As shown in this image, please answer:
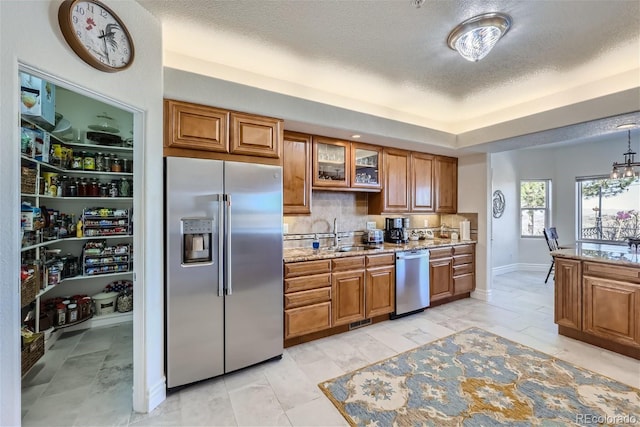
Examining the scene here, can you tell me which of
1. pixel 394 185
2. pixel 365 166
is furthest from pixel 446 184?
pixel 365 166

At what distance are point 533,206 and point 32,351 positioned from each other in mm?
8438

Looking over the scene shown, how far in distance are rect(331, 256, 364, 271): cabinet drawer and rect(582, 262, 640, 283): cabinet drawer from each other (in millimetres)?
2361

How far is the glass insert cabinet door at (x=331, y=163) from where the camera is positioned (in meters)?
3.27

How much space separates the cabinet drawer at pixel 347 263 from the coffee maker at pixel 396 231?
1.09 meters

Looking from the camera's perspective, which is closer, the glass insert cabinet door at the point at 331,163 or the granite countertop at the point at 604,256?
the granite countertop at the point at 604,256

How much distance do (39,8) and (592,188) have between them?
27.4 feet

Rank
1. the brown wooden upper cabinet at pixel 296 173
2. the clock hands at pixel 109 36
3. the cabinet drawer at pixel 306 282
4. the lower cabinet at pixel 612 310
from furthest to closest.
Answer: the brown wooden upper cabinet at pixel 296 173
the cabinet drawer at pixel 306 282
the lower cabinet at pixel 612 310
the clock hands at pixel 109 36

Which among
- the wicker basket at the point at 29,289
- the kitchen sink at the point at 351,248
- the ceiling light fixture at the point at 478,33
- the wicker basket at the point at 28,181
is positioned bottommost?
the wicker basket at the point at 29,289

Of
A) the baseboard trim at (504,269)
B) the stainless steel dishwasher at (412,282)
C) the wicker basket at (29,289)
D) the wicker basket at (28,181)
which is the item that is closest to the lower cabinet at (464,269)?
the stainless steel dishwasher at (412,282)

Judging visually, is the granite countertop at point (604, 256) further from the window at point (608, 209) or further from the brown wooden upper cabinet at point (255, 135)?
the brown wooden upper cabinet at point (255, 135)

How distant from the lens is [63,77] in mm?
1478

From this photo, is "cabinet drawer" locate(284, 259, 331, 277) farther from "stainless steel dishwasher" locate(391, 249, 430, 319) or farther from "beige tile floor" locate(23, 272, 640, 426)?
"stainless steel dishwasher" locate(391, 249, 430, 319)

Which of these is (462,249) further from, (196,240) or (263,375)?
(196,240)

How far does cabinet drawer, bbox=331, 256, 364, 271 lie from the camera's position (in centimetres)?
304
